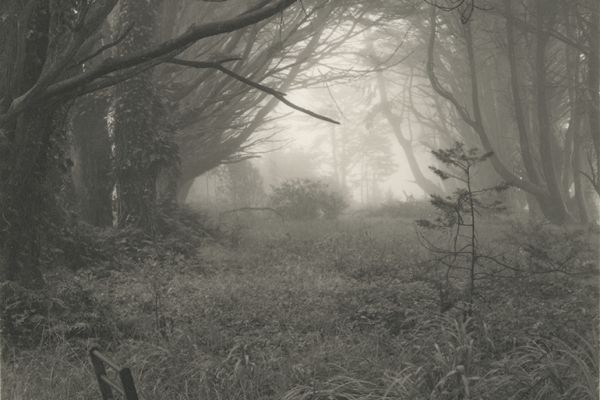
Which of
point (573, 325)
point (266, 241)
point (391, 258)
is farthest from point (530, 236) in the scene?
point (266, 241)

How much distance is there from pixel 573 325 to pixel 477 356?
127 centimetres

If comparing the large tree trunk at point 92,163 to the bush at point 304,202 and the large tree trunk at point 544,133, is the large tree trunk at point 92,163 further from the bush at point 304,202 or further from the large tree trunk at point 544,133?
the large tree trunk at point 544,133

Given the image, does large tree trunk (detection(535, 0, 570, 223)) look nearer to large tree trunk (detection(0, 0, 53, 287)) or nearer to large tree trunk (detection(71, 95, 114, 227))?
large tree trunk (detection(71, 95, 114, 227))

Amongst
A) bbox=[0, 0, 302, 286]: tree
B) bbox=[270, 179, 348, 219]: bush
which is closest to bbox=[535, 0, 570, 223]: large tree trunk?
bbox=[270, 179, 348, 219]: bush

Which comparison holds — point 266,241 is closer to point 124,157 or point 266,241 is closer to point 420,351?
point 124,157

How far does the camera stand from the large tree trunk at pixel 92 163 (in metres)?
10.9

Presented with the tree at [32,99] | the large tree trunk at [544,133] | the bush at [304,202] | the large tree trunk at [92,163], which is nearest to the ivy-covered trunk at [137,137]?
the large tree trunk at [92,163]

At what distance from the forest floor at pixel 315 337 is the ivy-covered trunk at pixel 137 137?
1.98 m

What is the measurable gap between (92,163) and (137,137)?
1509 mm

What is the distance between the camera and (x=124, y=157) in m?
10.0

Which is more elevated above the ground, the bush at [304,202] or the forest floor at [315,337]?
the bush at [304,202]

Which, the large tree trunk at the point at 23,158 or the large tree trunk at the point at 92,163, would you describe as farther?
the large tree trunk at the point at 92,163

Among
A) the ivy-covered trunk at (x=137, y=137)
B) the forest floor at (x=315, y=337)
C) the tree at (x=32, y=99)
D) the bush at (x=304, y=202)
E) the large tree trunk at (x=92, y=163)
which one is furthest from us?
the bush at (x=304, y=202)

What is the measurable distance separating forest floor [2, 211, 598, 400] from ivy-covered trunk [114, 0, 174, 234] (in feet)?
6.50
